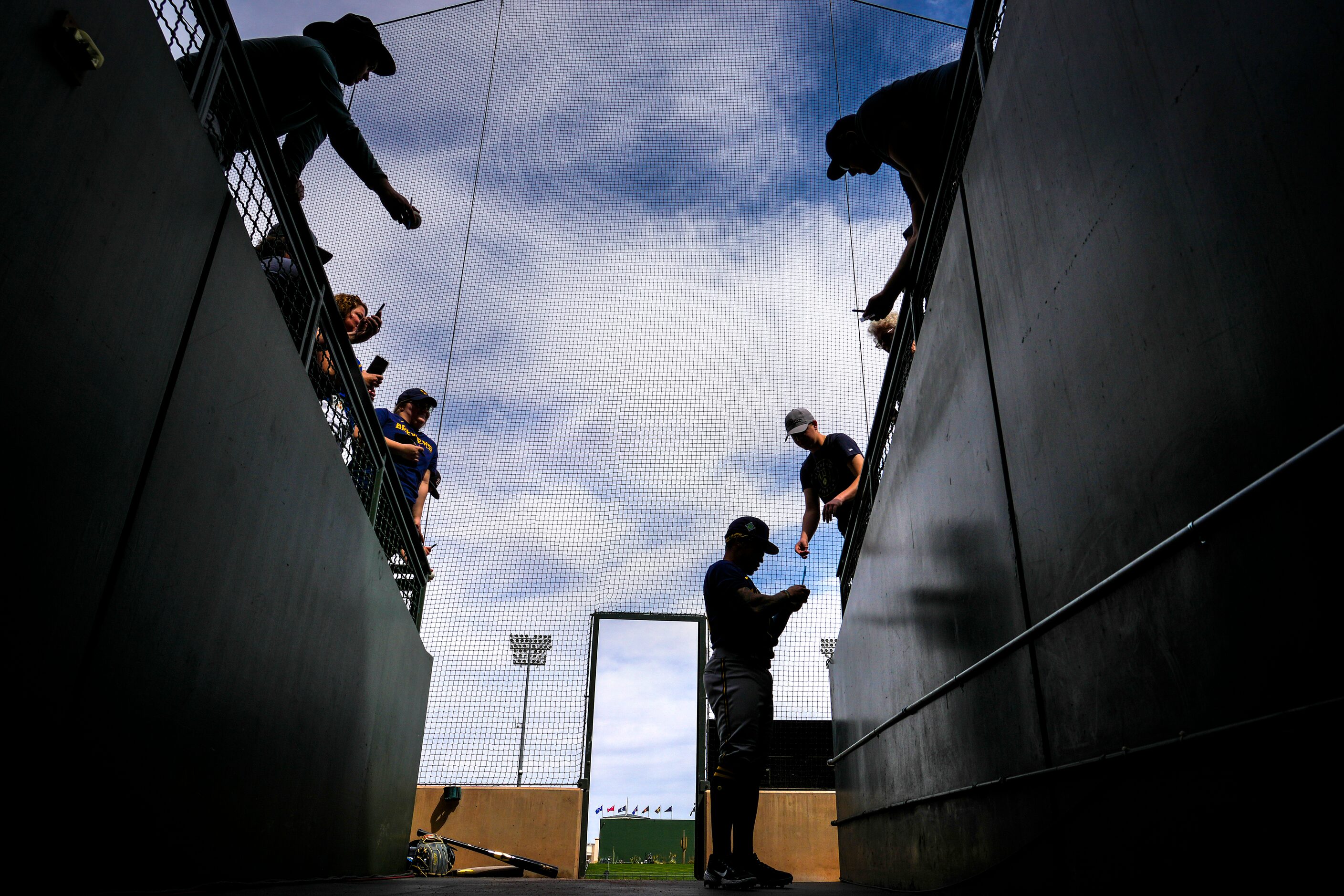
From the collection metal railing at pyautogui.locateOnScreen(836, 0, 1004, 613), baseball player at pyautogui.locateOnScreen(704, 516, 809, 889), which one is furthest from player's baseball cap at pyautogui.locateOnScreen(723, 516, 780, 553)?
metal railing at pyautogui.locateOnScreen(836, 0, 1004, 613)

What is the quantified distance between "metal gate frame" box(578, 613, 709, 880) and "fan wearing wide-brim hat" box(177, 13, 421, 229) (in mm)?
3812

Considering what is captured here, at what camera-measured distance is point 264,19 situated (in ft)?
11.5

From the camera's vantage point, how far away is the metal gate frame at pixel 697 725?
581cm

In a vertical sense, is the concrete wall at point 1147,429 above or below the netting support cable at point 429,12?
below

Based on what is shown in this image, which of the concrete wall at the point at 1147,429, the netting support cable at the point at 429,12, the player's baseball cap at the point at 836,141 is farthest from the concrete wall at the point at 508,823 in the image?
the netting support cable at the point at 429,12

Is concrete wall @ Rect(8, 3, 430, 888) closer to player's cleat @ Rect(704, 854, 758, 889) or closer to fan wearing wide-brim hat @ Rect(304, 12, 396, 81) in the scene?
fan wearing wide-brim hat @ Rect(304, 12, 396, 81)

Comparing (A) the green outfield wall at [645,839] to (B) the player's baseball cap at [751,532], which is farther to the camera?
(A) the green outfield wall at [645,839]

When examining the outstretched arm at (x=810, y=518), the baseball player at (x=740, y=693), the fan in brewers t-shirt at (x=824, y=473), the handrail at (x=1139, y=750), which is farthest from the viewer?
the outstretched arm at (x=810, y=518)

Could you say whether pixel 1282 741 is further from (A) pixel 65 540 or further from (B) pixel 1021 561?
(A) pixel 65 540

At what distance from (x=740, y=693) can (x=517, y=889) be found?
1.08 m

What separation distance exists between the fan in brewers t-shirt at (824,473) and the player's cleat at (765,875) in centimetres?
200

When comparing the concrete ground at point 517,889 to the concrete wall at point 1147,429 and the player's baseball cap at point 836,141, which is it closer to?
the concrete wall at point 1147,429

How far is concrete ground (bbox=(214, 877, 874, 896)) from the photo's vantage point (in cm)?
206

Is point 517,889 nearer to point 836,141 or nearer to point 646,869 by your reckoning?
point 836,141
